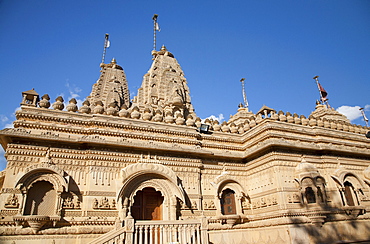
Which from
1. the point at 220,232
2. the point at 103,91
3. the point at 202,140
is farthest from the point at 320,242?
the point at 103,91

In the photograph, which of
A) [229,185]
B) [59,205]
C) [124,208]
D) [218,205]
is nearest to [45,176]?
[59,205]

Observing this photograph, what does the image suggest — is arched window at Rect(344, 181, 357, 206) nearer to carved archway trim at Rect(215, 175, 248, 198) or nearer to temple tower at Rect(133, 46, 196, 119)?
carved archway trim at Rect(215, 175, 248, 198)

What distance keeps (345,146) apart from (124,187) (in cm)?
1348

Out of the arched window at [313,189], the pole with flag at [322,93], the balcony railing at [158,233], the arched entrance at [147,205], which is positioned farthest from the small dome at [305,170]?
the pole with flag at [322,93]

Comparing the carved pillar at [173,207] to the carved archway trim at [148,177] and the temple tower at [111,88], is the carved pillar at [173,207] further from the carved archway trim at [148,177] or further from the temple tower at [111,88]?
the temple tower at [111,88]

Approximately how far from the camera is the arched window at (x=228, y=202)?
48.0 ft

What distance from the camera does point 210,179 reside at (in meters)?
15.0

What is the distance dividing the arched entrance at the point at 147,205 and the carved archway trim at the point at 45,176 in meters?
3.22

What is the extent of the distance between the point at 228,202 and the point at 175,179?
3622mm

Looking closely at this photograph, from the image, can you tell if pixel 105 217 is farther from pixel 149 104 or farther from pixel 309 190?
pixel 149 104

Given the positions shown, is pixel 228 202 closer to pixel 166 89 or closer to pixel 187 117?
pixel 187 117

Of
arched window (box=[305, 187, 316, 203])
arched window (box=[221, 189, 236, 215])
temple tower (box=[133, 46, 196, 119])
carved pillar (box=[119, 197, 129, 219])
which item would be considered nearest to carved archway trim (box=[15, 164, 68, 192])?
carved pillar (box=[119, 197, 129, 219])

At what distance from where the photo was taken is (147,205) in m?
13.1

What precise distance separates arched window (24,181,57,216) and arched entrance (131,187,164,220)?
11.1 ft
